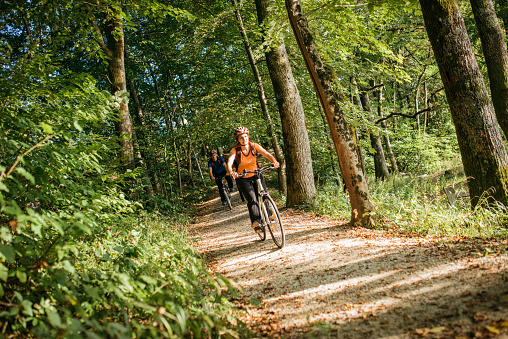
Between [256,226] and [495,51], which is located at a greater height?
[495,51]

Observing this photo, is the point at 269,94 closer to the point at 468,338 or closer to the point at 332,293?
the point at 332,293

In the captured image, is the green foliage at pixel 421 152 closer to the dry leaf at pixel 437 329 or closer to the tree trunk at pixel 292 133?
the tree trunk at pixel 292 133

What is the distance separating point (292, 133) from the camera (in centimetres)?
916

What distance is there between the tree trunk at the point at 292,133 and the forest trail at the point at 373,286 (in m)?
3.20

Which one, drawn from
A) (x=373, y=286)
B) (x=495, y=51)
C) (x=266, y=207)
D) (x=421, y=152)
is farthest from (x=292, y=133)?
(x=421, y=152)

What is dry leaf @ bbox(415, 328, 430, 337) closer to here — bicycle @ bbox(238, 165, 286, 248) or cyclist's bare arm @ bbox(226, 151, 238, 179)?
bicycle @ bbox(238, 165, 286, 248)

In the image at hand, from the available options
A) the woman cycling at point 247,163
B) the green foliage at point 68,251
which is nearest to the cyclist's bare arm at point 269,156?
the woman cycling at point 247,163

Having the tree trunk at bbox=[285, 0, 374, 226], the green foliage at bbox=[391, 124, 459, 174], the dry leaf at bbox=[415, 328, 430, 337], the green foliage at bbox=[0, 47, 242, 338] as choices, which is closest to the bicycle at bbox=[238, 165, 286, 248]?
the tree trunk at bbox=[285, 0, 374, 226]

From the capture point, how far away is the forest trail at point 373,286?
8.20ft

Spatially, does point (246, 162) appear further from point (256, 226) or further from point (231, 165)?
point (256, 226)

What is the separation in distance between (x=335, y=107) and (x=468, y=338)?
4.78 metres

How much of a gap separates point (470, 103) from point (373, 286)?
10.8 ft

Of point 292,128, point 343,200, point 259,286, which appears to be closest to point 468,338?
point 259,286

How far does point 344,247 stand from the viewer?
5.15 metres
